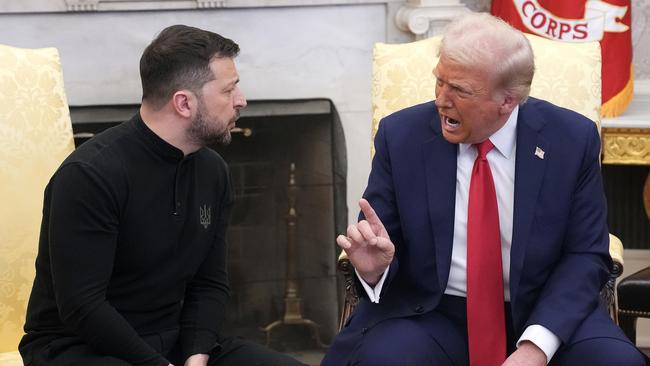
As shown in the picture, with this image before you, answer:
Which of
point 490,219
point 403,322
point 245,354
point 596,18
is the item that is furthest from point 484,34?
point 596,18

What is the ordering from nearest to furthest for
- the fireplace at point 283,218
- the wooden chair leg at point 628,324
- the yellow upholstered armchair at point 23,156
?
the yellow upholstered armchair at point 23,156 → the wooden chair leg at point 628,324 → the fireplace at point 283,218

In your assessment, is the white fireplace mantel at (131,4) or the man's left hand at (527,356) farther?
the white fireplace mantel at (131,4)

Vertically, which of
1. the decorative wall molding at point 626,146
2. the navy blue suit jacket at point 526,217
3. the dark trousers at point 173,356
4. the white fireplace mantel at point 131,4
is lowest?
the decorative wall molding at point 626,146

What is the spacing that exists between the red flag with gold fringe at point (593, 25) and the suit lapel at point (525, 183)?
136 centimetres

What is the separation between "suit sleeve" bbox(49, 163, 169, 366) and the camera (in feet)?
7.14

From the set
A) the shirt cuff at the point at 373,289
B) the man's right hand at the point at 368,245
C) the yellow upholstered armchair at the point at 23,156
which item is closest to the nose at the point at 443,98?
the man's right hand at the point at 368,245

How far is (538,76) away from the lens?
3064mm

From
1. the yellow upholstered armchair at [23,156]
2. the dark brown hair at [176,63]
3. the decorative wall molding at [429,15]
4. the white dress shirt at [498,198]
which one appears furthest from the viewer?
the decorative wall molding at [429,15]

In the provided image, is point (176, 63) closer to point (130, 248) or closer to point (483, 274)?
point (130, 248)

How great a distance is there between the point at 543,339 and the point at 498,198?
332mm

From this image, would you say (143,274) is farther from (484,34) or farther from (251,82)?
(251,82)

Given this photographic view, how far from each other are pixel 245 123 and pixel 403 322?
1689 millimetres

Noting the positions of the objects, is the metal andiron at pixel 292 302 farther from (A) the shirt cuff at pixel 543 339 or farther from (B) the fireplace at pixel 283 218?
(A) the shirt cuff at pixel 543 339

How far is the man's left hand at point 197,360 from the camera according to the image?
2.37 meters
